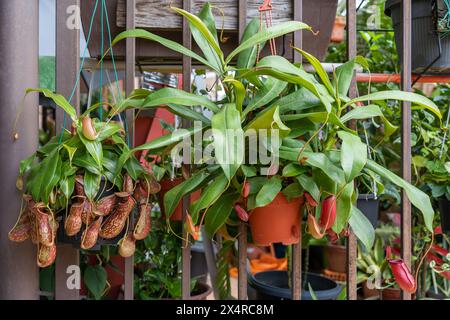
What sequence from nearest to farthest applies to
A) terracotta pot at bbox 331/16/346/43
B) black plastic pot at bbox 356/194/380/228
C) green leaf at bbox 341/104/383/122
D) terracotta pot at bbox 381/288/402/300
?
green leaf at bbox 341/104/383/122, black plastic pot at bbox 356/194/380/228, terracotta pot at bbox 381/288/402/300, terracotta pot at bbox 331/16/346/43

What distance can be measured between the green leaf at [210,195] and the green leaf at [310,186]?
0.63 ft

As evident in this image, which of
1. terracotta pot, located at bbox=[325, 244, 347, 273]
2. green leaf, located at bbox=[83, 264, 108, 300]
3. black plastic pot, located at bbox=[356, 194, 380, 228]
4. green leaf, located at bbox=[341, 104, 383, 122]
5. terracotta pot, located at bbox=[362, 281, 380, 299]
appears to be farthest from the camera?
terracotta pot, located at bbox=[325, 244, 347, 273]

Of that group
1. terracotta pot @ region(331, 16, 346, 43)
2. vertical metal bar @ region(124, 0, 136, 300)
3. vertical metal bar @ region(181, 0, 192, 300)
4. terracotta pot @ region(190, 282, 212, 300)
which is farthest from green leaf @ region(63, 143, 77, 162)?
terracotta pot @ region(331, 16, 346, 43)

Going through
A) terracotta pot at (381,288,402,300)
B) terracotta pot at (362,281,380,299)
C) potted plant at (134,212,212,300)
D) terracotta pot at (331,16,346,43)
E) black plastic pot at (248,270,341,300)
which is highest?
terracotta pot at (331,16,346,43)

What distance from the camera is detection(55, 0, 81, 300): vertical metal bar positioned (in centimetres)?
120

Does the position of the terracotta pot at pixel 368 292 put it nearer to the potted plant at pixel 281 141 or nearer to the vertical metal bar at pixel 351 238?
the vertical metal bar at pixel 351 238

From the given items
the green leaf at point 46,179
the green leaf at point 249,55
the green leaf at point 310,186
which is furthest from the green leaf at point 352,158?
the green leaf at point 46,179

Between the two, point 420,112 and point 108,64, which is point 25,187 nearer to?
point 108,64

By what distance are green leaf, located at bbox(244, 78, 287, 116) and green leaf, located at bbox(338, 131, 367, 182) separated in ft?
0.72

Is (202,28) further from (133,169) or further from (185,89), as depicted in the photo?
(133,169)

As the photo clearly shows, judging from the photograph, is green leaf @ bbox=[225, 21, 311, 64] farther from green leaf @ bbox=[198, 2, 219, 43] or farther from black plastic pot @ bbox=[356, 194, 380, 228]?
black plastic pot @ bbox=[356, 194, 380, 228]

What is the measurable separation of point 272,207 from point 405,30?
0.76 meters
